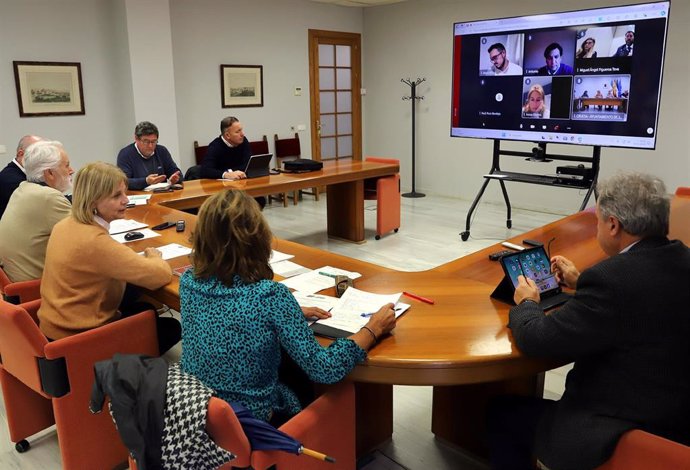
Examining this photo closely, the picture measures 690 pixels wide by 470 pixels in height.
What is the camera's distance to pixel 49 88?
17.8ft

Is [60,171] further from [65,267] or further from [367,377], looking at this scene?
[367,377]

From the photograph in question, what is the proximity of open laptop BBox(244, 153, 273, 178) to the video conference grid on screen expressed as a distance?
6.17ft

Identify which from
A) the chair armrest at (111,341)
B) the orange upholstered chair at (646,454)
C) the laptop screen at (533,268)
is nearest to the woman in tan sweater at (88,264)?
the chair armrest at (111,341)

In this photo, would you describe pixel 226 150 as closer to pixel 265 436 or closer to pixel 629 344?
pixel 265 436

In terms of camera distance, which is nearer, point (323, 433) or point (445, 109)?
point (323, 433)

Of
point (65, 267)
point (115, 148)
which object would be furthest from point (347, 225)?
point (65, 267)

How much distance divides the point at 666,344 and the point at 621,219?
325mm

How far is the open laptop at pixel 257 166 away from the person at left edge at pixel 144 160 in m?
0.59

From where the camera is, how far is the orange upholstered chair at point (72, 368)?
1852mm

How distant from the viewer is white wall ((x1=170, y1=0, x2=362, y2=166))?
6.35 meters

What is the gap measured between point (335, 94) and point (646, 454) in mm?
7213

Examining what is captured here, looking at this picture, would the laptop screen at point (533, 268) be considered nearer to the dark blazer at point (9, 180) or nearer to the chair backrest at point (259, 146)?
the dark blazer at point (9, 180)

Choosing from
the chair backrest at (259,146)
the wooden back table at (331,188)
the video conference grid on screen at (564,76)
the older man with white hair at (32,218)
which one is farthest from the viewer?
the chair backrest at (259,146)

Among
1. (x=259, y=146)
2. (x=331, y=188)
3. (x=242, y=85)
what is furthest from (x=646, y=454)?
(x=242, y=85)
